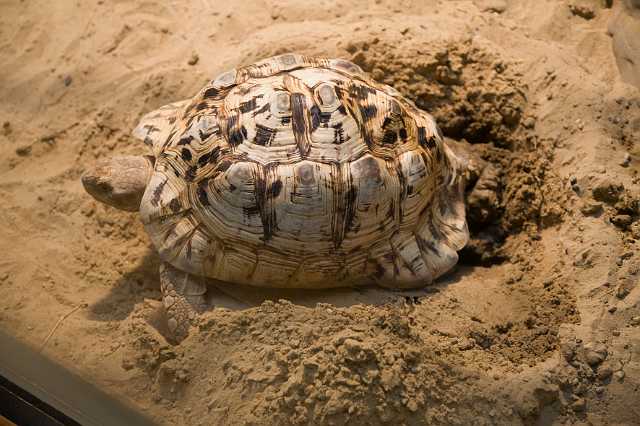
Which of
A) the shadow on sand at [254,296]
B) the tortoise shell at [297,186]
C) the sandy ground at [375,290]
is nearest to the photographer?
the sandy ground at [375,290]

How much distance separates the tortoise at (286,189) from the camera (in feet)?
10.5

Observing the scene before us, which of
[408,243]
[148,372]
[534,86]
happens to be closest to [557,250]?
[408,243]

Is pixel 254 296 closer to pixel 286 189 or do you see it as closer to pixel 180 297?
pixel 180 297

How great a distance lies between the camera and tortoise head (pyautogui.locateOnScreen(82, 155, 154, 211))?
11.3 ft

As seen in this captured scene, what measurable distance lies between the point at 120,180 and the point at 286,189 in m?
0.98

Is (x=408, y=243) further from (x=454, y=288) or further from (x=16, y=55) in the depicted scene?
(x=16, y=55)

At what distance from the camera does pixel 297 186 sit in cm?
316

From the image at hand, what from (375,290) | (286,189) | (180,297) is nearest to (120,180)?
(180,297)

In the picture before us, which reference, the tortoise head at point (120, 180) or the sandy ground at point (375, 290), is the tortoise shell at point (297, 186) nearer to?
the tortoise head at point (120, 180)

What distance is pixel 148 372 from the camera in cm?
289

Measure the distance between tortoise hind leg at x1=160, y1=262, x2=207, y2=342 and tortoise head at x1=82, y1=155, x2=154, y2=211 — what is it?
43cm

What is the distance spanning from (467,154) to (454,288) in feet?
3.15

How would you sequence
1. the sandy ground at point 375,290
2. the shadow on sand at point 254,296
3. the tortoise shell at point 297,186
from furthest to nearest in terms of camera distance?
the shadow on sand at point 254,296
the tortoise shell at point 297,186
the sandy ground at point 375,290

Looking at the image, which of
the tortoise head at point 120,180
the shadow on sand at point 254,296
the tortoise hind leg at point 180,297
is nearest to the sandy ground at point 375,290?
the shadow on sand at point 254,296
